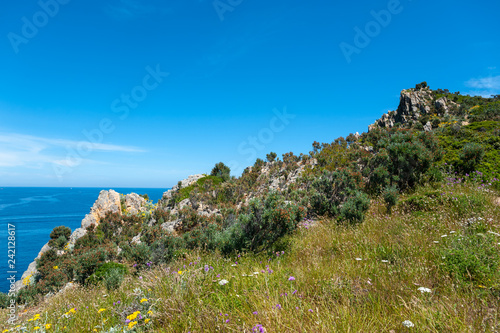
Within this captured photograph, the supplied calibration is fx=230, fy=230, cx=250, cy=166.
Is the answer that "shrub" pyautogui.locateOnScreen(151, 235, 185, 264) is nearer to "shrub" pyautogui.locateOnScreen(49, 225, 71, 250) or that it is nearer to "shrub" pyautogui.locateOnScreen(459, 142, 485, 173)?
"shrub" pyautogui.locateOnScreen(49, 225, 71, 250)

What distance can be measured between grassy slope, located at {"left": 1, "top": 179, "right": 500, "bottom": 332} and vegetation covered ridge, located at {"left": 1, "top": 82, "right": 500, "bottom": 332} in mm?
23

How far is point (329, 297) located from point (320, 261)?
5.31ft

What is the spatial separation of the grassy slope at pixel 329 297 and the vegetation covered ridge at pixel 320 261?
0.02 meters

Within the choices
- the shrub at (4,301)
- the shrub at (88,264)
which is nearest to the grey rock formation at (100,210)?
the shrub at (4,301)

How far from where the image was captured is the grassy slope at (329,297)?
256 cm

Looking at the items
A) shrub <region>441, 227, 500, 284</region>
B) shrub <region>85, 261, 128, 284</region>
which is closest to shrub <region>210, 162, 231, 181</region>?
shrub <region>85, 261, 128, 284</region>

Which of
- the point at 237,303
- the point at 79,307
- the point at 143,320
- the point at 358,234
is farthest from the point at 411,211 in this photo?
Result: the point at 79,307

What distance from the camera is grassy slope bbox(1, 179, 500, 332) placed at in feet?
8.40

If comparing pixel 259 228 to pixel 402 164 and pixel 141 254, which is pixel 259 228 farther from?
pixel 402 164

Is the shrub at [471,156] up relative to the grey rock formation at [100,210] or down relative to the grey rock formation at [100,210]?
up

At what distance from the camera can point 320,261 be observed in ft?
15.4

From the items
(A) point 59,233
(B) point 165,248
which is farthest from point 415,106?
(A) point 59,233

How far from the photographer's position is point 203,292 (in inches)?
140

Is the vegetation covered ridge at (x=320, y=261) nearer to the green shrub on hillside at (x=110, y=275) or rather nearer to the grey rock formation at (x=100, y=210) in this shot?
the green shrub on hillside at (x=110, y=275)
